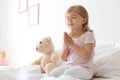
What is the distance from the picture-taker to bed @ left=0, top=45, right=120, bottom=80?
1.13m

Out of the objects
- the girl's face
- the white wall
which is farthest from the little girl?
the white wall

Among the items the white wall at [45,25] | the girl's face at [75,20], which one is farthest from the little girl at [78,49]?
the white wall at [45,25]

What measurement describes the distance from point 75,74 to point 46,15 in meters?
1.35

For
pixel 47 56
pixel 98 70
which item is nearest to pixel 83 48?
pixel 98 70

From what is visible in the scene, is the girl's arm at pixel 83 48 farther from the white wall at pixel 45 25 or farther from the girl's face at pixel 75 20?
the white wall at pixel 45 25

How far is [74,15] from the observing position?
56.5 inches

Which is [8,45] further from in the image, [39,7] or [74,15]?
[74,15]

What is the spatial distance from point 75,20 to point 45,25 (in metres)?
1.13

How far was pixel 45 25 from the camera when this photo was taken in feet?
8.31

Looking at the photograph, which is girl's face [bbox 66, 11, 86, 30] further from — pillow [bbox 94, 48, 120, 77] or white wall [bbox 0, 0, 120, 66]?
white wall [bbox 0, 0, 120, 66]

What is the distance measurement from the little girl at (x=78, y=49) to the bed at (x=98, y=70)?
0.07 meters

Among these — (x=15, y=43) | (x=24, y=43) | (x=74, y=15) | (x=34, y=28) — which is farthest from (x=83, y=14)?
(x=15, y=43)

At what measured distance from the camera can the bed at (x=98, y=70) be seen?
44.6 inches

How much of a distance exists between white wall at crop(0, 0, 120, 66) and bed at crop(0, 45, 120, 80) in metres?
0.28
